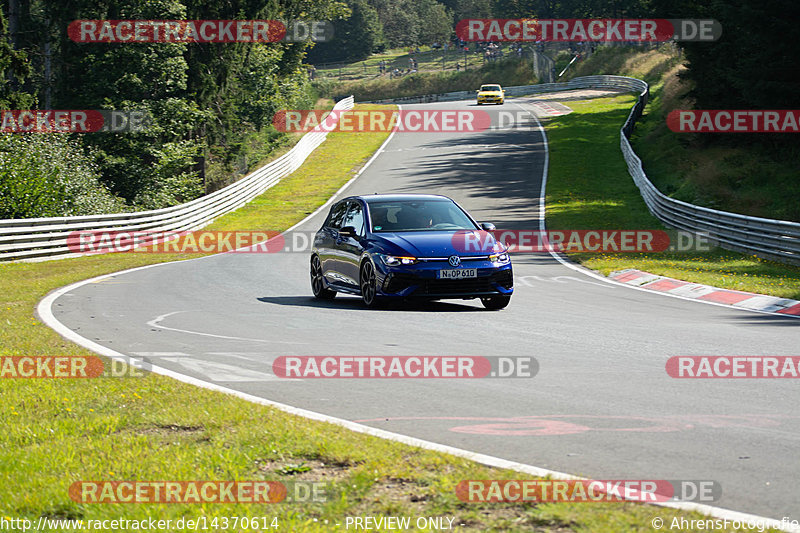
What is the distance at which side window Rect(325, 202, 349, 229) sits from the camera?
1583cm

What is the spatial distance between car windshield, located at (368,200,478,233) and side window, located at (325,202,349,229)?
0.93 m

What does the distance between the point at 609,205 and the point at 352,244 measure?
22.8 meters

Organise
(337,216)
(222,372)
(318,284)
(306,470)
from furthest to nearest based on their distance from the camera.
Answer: (318,284)
(337,216)
(222,372)
(306,470)

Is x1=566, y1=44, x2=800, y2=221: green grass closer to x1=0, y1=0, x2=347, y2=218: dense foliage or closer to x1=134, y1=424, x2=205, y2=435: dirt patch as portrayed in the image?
x1=0, y1=0, x2=347, y2=218: dense foliage

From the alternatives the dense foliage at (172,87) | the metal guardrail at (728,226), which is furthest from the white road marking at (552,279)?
the dense foliage at (172,87)

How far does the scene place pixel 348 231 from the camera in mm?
14695

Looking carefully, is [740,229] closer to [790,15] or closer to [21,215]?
[790,15]

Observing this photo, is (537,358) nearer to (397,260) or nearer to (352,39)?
(397,260)

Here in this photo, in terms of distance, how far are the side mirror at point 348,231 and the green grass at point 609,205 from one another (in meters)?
7.21

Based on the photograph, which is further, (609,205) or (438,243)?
(609,205)

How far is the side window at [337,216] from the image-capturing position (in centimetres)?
1583

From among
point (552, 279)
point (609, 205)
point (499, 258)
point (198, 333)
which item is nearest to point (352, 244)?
point (499, 258)

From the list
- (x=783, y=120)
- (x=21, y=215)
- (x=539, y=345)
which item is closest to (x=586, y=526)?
(x=539, y=345)

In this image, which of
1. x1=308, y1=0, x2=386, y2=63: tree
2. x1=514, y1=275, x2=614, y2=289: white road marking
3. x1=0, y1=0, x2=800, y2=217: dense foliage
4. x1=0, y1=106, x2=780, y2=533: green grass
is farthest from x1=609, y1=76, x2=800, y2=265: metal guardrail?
x1=308, y1=0, x2=386, y2=63: tree
